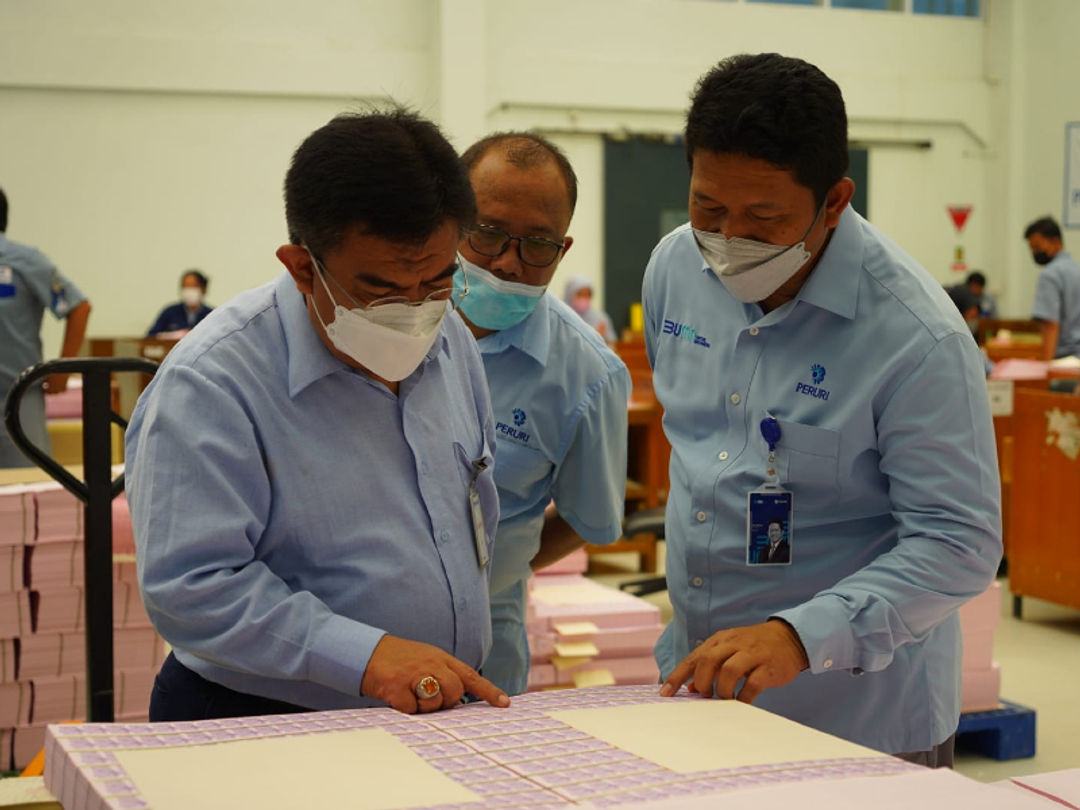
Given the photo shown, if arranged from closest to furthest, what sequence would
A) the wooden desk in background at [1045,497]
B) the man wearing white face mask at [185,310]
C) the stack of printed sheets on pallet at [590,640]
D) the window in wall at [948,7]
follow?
the stack of printed sheets on pallet at [590,640], the wooden desk in background at [1045,497], the man wearing white face mask at [185,310], the window in wall at [948,7]

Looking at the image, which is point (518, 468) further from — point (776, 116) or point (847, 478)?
point (776, 116)

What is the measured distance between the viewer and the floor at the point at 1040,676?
383 cm

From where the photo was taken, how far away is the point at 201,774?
1205mm

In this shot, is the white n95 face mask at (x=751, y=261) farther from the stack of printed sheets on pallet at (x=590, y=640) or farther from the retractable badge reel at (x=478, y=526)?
the stack of printed sheets on pallet at (x=590, y=640)

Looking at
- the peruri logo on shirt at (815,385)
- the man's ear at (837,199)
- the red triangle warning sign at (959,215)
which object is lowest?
the peruri logo on shirt at (815,385)

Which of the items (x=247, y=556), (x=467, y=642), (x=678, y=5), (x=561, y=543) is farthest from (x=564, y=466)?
(x=678, y=5)

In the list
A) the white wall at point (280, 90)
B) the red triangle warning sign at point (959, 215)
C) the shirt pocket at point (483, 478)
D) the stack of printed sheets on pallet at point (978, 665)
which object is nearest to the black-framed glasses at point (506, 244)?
the shirt pocket at point (483, 478)

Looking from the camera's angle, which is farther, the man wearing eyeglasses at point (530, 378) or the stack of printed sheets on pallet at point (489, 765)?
the man wearing eyeglasses at point (530, 378)

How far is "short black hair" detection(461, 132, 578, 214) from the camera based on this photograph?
1976 mm

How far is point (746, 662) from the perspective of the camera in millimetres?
1548

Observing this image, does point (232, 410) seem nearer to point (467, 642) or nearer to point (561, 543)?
point (467, 642)

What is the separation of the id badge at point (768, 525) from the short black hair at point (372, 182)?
62cm

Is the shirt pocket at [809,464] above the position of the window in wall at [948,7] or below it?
below

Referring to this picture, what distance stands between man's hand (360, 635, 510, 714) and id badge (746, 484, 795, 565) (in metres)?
0.47
